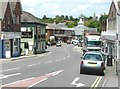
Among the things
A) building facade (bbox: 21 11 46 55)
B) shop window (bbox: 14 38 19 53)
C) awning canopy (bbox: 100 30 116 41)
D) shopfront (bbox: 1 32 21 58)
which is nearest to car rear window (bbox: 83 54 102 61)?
awning canopy (bbox: 100 30 116 41)

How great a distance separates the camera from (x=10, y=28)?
48844 mm

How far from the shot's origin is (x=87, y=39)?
48094mm

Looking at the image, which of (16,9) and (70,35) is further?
(70,35)

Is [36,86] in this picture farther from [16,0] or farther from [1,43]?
[16,0]

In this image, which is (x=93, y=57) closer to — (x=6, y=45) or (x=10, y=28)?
(x=6, y=45)

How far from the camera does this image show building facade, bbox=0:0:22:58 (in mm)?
44938

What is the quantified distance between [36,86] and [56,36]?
136 meters

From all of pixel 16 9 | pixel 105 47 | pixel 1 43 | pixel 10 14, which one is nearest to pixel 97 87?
pixel 1 43

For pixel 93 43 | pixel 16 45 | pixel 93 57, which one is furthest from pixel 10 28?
pixel 93 57

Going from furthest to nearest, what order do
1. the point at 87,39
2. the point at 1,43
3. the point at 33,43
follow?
the point at 33,43 < the point at 87,39 < the point at 1,43

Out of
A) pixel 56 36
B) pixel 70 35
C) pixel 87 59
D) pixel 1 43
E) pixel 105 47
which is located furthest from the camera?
pixel 70 35

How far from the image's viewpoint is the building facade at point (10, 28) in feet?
147

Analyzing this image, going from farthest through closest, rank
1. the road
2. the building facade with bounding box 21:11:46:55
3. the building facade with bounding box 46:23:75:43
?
the building facade with bounding box 46:23:75:43 → the building facade with bounding box 21:11:46:55 → the road

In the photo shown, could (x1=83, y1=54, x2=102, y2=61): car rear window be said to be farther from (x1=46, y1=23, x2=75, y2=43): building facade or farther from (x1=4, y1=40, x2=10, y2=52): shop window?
(x1=46, y1=23, x2=75, y2=43): building facade
